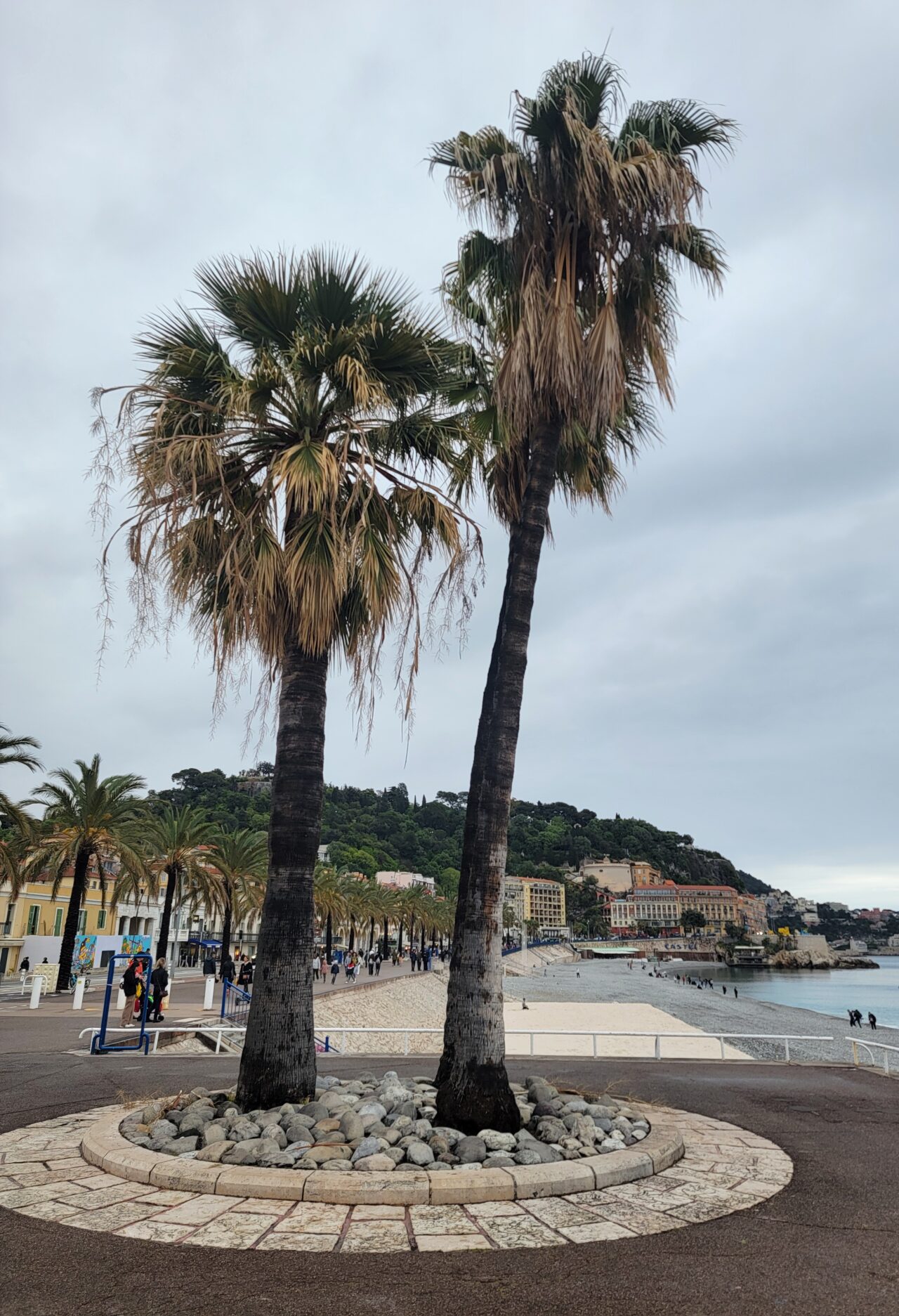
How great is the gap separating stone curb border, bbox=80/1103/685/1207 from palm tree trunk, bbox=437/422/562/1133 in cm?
112

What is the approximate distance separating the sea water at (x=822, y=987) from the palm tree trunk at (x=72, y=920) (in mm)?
45543

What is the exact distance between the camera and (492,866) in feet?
26.1

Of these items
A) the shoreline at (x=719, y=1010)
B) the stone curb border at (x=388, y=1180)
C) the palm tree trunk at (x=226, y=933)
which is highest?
the palm tree trunk at (x=226, y=933)

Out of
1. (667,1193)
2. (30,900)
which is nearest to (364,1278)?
(667,1193)

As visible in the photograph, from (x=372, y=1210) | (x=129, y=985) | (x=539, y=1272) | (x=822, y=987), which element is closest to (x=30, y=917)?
(x=129, y=985)

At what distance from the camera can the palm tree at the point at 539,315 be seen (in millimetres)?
7859

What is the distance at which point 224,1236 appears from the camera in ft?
16.6

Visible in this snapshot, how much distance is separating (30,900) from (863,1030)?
47900 mm

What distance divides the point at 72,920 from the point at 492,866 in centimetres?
2468

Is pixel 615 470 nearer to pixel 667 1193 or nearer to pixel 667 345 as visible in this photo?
pixel 667 345

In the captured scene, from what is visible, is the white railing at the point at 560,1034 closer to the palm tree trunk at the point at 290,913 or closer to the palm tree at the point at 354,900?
the palm tree trunk at the point at 290,913

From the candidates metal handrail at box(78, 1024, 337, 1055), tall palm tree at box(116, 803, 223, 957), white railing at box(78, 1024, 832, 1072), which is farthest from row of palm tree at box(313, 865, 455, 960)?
white railing at box(78, 1024, 832, 1072)

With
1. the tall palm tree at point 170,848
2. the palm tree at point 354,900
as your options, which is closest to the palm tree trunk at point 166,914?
the tall palm tree at point 170,848

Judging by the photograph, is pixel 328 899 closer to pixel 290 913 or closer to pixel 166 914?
pixel 166 914
